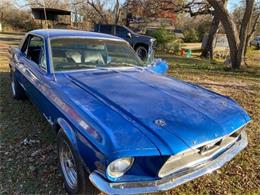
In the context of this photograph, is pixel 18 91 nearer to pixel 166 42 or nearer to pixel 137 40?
pixel 137 40

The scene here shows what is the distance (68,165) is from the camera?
9.64 ft

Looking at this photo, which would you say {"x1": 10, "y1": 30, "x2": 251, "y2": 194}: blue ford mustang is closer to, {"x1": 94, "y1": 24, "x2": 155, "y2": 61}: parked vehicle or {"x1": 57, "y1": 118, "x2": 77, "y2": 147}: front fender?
{"x1": 57, "y1": 118, "x2": 77, "y2": 147}: front fender

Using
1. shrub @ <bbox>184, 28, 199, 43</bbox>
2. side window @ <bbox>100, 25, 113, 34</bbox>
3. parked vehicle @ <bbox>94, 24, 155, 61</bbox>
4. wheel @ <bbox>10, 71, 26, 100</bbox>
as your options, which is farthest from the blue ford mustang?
shrub @ <bbox>184, 28, 199, 43</bbox>

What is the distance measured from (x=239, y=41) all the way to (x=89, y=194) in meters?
11.3

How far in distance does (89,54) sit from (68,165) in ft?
5.91

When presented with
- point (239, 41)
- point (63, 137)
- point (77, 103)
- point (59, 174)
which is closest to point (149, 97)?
point (77, 103)

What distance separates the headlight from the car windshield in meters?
1.92

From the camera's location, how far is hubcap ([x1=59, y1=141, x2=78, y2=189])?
2814 mm

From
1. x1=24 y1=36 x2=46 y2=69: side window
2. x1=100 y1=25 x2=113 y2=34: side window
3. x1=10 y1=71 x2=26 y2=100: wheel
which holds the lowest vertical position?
x1=10 y1=71 x2=26 y2=100: wheel

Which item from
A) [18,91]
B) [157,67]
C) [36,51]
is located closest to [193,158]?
[157,67]

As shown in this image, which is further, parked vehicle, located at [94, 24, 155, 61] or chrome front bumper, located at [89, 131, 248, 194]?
parked vehicle, located at [94, 24, 155, 61]

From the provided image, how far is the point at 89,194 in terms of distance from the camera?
257 cm

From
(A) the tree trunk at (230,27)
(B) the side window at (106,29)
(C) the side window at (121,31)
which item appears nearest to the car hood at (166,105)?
(A) the tree trunk at (230,27)

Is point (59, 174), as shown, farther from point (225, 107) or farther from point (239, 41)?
point (239, 41)
